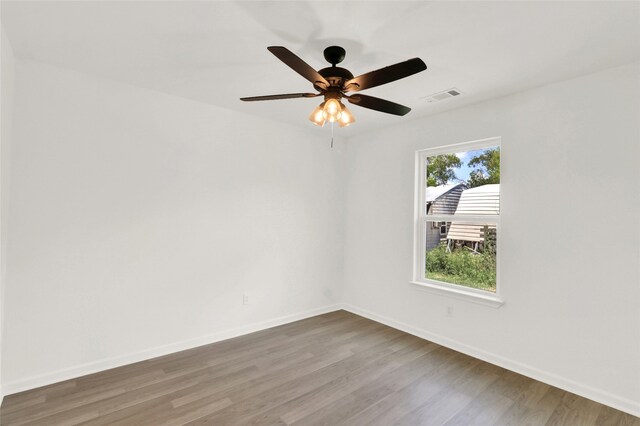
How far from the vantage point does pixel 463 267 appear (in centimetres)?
347

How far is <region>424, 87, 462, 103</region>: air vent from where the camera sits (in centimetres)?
293

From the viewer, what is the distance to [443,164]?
3717 millimetres

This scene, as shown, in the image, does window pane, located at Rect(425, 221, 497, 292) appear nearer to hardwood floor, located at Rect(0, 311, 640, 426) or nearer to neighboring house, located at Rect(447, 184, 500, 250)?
neighboring house, located at Rect(447, 184, 500, 250)

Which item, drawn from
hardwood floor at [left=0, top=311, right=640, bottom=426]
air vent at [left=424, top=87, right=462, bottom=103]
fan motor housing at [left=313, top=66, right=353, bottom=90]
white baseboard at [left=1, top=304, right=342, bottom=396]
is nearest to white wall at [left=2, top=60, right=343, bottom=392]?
white baseboard at [left=1, top=304, right=342, bottom=396]

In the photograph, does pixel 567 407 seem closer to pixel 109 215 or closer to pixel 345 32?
pixel 345 32

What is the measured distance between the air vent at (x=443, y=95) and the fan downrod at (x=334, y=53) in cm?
124

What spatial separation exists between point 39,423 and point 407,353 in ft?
9.76

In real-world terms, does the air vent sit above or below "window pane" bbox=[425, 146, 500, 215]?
above

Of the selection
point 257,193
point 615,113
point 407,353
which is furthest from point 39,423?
point 615,113

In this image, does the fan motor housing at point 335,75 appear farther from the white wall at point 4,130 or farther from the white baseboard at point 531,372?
the white baseboard at point 531,372

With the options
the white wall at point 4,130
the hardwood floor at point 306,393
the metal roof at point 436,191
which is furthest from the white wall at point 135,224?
the metal roof at point 436,191

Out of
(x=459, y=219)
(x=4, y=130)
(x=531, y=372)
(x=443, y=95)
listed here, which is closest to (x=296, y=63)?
(x=443, y=95)

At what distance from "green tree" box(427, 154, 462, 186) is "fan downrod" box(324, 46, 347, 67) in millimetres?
2018

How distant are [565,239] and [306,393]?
247cm
